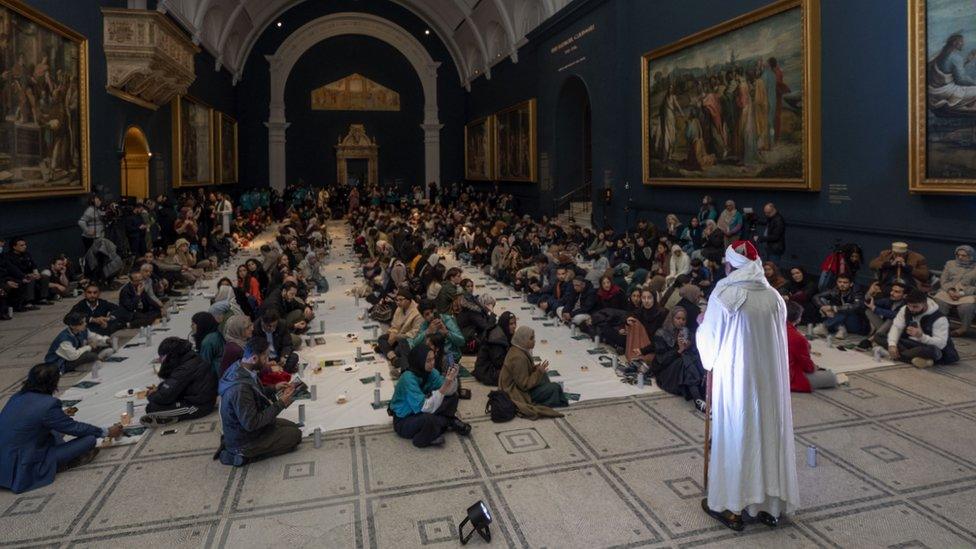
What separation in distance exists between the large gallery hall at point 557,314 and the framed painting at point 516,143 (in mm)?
1007

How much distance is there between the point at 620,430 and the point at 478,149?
2606 centimetres

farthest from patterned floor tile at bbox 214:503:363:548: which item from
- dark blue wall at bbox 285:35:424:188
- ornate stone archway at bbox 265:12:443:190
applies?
dark blue wall at bbox 285:35:424:188

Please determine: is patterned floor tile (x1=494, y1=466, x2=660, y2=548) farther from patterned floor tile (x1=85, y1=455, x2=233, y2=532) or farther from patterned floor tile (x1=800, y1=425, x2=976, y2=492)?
patterned floor tile (x1=85, y1=455, x2=233, y2=532)

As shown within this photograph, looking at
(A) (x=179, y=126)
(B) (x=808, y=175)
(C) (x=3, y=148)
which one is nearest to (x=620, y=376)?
(B) (x=808, y=175)

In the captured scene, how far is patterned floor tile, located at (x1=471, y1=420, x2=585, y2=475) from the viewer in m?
5.24

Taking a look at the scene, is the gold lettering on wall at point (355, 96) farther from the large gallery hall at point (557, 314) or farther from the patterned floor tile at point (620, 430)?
the patterned floor tile at point (620, 430)

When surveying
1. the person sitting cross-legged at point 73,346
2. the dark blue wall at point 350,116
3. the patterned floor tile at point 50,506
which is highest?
the dark blue wall at point 350,116

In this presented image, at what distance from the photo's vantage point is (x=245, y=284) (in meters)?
9.76

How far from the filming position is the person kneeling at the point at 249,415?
5070mm

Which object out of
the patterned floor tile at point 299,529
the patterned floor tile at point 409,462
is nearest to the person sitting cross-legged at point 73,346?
the patterned floor tile at point 409,462

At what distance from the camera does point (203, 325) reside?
718 centimetres

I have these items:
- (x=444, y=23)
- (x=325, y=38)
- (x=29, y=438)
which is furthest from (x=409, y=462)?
(x=325, y=38)

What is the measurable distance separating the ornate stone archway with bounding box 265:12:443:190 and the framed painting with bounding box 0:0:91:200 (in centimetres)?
1896

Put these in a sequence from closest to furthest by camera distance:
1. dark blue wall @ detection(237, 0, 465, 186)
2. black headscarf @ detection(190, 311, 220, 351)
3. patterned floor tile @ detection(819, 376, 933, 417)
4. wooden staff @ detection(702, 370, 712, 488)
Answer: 1. wooden staff @ detection(702, 370, 712, 488)
2. patterned floor tile @ detection(819, 376, 933, 417)
3. black headscarf @ detection(190, 311, 220, 351)
4. dark blue wall @ detection(237, 0, 465, 186)
